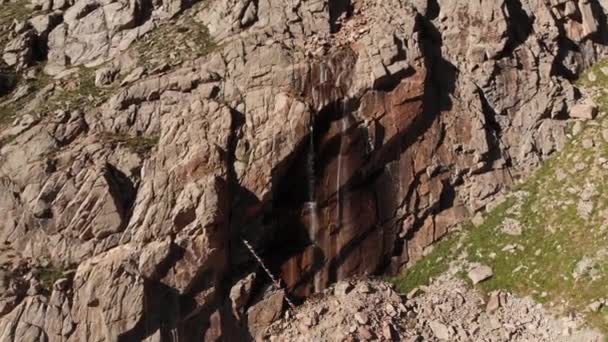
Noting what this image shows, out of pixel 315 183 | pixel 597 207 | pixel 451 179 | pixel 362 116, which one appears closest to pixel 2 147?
pixel 315 183

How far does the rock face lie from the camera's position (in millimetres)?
22969

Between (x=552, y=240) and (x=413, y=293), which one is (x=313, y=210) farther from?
(x=552, y=240)

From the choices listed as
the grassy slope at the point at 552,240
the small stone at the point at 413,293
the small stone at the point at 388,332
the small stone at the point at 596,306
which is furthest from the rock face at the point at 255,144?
the small stone at the point at 596,306

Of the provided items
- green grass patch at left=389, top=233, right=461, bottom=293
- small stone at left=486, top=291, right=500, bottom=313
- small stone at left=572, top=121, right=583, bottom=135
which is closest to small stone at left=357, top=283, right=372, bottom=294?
green grass patch at left=389, top=233, right=461, bottom=293

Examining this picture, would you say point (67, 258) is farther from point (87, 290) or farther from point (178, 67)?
point (178, 67)

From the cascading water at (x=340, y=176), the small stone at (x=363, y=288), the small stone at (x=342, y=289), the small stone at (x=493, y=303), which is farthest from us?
the cascading water at (x=340, y=176)

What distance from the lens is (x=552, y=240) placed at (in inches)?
1041

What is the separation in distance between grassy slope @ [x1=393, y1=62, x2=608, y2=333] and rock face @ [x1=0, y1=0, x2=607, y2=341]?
0.98 m

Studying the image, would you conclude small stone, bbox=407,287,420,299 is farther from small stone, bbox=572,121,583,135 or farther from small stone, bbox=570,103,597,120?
Answer: small stone, bbox=570,103,597,120

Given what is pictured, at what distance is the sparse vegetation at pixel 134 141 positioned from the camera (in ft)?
80.3

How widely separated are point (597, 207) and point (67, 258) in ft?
69.1

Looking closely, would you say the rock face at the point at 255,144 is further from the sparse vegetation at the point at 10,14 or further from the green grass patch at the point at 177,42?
the sparse vegetation at the point at 10,14

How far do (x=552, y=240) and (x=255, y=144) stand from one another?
1289 cm

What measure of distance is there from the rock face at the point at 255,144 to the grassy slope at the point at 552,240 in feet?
3.22
